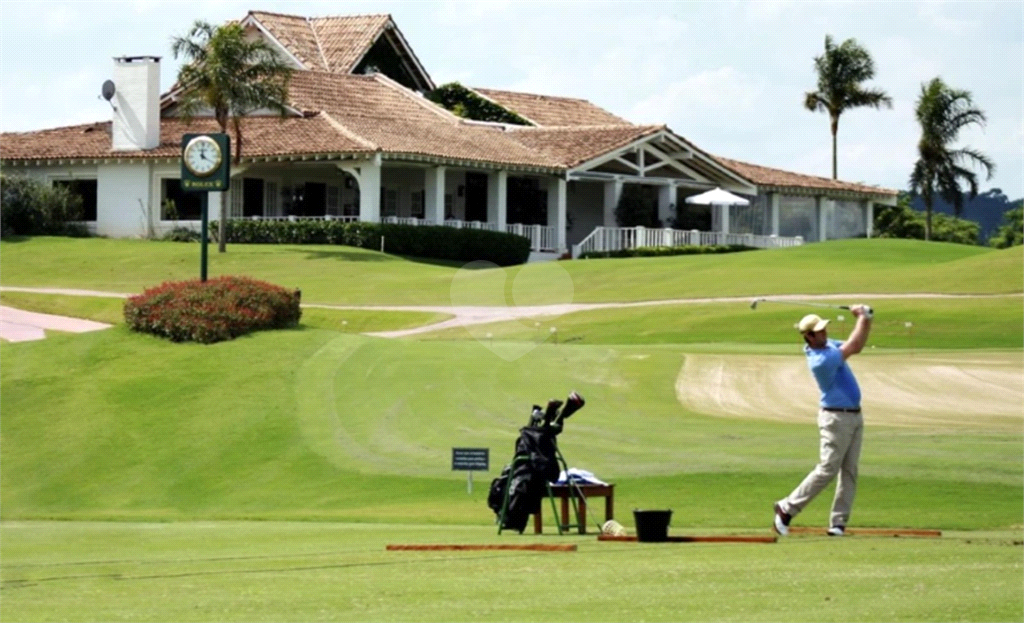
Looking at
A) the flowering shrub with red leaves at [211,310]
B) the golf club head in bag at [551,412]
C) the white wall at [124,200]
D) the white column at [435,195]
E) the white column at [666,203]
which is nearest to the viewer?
the golf club head in bag at [551,412]

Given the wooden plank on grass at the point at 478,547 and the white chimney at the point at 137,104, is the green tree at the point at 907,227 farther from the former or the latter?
the wooden plank on grass at the point at 478,547

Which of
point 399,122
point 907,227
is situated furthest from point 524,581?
point 907,227

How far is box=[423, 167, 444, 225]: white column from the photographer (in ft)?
208

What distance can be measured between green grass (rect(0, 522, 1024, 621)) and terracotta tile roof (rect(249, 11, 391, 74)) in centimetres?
6009

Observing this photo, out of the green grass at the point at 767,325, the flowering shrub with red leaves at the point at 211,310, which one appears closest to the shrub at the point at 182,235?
the green grass at the point at 767,325

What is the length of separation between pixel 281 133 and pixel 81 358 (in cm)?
3207

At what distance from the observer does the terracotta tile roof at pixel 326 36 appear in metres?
75.1

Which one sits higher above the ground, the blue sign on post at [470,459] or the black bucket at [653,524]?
the black bucket at [653,524]

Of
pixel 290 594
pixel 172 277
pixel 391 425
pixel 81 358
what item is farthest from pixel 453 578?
pixel 172 277

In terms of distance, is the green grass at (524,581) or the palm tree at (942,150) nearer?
the green grass at (524,581)

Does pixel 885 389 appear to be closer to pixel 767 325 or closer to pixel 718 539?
pixel 767 325

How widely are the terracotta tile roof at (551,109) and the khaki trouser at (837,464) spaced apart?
214 ft

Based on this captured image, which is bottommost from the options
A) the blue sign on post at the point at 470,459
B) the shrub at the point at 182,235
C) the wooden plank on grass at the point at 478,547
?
the blue sign on post at the point at 470,459

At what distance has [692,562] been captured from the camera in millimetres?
13383
